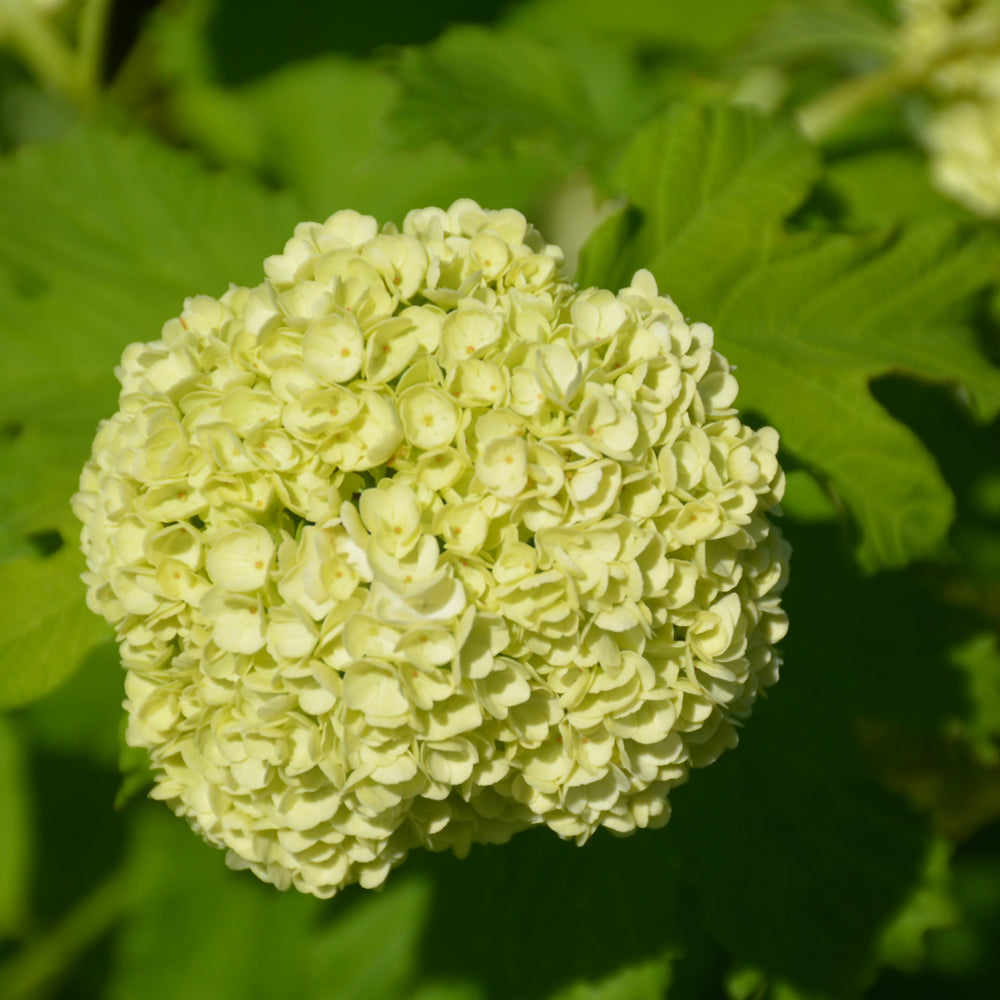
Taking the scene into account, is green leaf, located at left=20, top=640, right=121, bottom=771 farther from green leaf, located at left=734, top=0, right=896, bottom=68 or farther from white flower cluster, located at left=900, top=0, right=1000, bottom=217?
white flower cluster, located at left=900, top=0, right=1000, bottom=217

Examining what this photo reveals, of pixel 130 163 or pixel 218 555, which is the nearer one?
pixel 218 555

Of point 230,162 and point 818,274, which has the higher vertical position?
point 818,274

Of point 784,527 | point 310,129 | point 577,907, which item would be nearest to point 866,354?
point 784,527

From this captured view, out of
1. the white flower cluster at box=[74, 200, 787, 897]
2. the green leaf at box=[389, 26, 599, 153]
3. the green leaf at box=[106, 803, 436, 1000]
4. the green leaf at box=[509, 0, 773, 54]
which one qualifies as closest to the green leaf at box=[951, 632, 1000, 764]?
the white flower cluster at box=[74, 200, 787, 897]

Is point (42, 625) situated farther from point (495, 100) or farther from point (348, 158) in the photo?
point (348, 158)

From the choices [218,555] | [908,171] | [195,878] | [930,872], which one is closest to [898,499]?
[930,872]

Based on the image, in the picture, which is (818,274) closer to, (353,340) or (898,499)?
(898,499)
